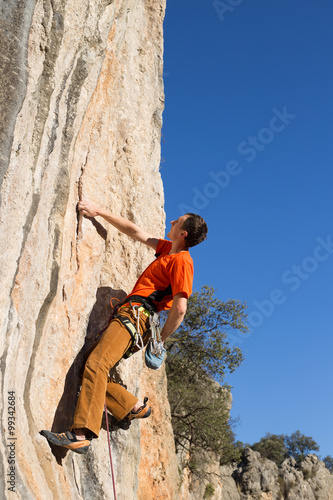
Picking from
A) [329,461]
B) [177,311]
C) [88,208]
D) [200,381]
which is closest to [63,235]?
[88,208]

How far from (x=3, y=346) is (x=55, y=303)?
4.26 feet

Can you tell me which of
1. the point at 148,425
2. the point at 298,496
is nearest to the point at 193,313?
the point at 148,425

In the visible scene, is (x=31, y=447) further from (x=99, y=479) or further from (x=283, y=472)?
(x=283, y=472)

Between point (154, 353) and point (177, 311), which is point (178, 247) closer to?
point (177, 311)

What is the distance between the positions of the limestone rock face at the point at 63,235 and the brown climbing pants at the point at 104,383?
17.6 inches

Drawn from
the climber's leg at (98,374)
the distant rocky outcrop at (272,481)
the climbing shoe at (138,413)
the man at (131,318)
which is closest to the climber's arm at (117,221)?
the man at (131,318)

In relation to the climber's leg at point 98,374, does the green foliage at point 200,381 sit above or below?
above

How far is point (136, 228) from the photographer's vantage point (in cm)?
691

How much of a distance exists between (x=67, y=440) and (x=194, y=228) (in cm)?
288

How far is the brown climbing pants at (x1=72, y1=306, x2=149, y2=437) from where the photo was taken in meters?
5.38

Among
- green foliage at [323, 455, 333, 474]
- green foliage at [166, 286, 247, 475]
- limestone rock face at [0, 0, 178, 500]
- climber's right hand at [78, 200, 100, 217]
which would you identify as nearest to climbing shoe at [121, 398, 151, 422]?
limestone rock face at [0, 0, 178, 500]

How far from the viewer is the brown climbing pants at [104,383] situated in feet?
17.7

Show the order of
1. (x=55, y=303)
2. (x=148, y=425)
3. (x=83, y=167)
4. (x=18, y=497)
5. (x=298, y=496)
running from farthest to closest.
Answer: (x=298, y=496) → (x=148, y=425) → (x=83, y=167) → (x=55, y=303) → (x=18, y=497)

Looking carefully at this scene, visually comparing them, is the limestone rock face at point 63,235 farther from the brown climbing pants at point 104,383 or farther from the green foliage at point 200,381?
the green foliage at point 200,381
